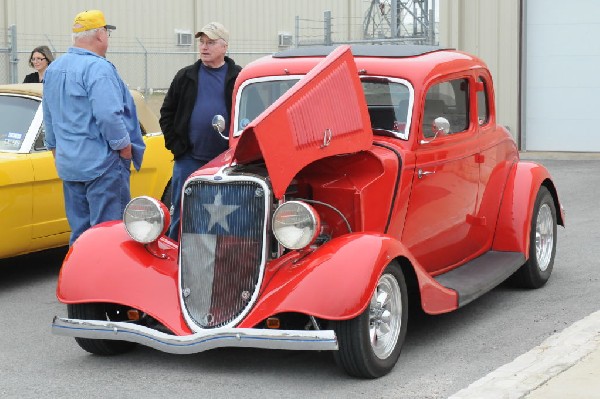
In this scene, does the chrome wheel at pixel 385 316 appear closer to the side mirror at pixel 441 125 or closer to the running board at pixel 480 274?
the running board at pixel 480 274

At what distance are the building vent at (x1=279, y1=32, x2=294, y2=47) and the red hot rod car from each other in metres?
25.3

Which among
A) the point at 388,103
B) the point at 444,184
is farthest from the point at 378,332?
the point at 388,103

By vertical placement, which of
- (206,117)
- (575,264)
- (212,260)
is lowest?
(575,264)

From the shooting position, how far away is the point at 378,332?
19.6ft

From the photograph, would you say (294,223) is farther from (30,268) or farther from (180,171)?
(30,268)

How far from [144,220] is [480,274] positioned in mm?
2283

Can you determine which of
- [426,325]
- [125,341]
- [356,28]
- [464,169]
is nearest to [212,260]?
[125,341]

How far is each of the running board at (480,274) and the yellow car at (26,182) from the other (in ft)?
10.4

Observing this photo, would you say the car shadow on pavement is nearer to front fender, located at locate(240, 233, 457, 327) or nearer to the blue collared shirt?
the blue collared shirt

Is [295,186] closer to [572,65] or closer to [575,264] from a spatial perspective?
[575,264]

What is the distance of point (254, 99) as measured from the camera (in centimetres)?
748

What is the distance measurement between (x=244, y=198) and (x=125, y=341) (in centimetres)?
113

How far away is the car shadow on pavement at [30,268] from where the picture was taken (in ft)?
29.6

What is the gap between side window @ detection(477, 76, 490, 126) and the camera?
8.01 meters
